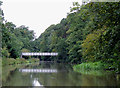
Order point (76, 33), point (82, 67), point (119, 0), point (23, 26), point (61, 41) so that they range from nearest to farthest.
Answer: point (119, 0) < point (82, 67) < point (76, 33) < point (61, 41) < point (23, 26)

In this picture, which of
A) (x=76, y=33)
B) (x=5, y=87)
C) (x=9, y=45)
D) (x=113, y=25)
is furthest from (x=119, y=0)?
Answer: (x=9, y=45)

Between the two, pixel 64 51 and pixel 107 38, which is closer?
pixel 107 38

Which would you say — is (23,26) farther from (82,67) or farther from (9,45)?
(82,67)

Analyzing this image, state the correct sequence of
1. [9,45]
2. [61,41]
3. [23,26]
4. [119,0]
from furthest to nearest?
[23,26] < [61,41] < [9,45] < [119,0]

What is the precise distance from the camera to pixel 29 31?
2768 inches

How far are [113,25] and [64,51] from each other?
124 ft

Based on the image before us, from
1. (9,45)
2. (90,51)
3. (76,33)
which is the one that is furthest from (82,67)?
(9,45)

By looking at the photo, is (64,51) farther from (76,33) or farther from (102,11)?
(102,11)

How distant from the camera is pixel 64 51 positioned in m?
44.2

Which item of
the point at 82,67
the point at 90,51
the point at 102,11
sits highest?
the point at 102,11

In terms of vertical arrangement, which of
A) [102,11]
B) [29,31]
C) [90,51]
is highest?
[29,31]

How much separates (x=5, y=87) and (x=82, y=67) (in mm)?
11377

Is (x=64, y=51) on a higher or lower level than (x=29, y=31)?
lower

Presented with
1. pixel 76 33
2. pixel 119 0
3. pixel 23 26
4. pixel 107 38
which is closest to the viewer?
pixel 119 0
